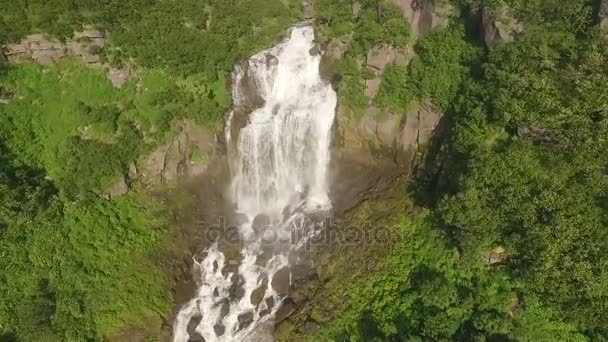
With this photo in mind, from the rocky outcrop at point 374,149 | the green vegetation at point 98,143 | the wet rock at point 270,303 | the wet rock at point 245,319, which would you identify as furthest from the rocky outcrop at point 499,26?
the wet rock at point 245,319

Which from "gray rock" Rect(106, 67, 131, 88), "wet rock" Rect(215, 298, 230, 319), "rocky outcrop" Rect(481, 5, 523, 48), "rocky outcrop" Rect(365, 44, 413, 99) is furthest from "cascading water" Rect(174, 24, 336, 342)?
"rocky outcrop" Rect(481, 5, 523, 48)

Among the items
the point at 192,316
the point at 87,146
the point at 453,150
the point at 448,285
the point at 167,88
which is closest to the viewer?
the point at 448,285

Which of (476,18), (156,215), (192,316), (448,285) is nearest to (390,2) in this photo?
(476,18)

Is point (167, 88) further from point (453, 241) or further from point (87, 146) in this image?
point (453, 241)

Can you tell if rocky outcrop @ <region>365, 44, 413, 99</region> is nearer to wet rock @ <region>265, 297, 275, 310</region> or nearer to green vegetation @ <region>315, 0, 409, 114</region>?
green vegetation @ <region>315, 0, 409, 114</region>

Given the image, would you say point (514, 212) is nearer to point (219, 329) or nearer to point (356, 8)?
point (219, 329)
